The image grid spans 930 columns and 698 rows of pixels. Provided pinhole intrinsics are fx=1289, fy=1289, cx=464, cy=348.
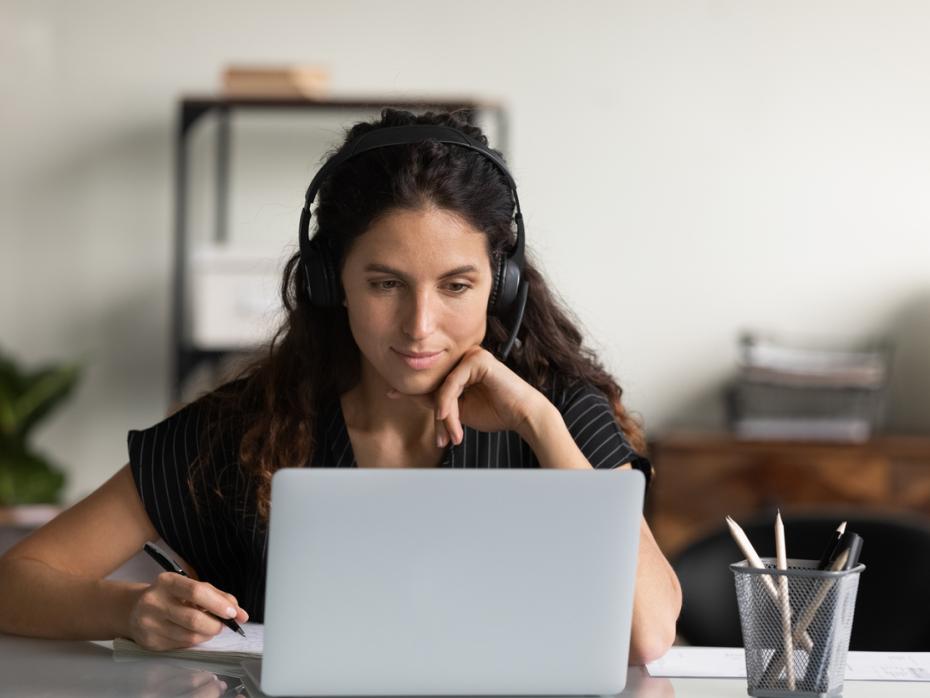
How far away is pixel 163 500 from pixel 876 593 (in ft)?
3.16

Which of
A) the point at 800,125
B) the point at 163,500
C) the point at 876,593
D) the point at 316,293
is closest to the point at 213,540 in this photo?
the point at 163,500

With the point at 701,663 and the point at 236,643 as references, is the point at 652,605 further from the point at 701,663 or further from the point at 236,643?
the point at 236,643

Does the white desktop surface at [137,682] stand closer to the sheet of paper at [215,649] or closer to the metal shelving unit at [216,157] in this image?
the sheet of paper at [215,649]

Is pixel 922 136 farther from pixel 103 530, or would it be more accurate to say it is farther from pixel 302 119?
pixel 103 530

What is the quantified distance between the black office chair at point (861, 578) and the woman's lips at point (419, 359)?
55 cm

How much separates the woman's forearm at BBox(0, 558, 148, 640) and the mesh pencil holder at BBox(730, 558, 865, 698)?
60 cm

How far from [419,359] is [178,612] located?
1.36 ft

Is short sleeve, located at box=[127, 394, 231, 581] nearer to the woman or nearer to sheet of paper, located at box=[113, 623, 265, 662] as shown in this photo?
the woman

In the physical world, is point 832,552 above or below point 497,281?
below

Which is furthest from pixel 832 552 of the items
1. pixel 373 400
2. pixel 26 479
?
pixel 26 479

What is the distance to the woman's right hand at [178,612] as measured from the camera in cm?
118

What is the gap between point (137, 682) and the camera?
1.14 meters

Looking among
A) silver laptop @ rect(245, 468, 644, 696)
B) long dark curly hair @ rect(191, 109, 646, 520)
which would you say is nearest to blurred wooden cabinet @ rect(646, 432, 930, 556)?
long dark curly hair @ rect(191, 109, 646, 520)

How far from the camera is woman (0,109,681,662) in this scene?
4.68ft
